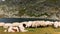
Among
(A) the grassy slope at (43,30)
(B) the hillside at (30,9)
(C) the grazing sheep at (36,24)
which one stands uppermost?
(B) the hillside at (30,9)

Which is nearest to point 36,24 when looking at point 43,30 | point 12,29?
point 43,30

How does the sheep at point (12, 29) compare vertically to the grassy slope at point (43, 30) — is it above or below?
above

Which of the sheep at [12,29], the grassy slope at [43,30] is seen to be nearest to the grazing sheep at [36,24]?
the grassy slope at [43,30]

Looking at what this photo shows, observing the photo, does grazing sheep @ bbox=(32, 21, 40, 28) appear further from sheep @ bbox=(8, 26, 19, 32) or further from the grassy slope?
sheep @ bbox=(8, 26, 19, 32)

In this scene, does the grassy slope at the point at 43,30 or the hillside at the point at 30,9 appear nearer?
the grassy slope at the point at 43,30

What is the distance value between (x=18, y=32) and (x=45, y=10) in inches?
11.9

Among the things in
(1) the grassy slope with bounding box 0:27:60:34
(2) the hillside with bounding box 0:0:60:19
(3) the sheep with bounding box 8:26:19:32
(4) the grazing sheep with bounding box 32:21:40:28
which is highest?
(2) the hillside with bounding box 0:0:60:19

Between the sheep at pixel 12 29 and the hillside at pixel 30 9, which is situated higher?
the hillside at pixel 30 9

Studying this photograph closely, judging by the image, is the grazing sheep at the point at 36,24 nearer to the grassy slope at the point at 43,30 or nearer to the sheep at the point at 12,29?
the grassy slope at the point at 43,30

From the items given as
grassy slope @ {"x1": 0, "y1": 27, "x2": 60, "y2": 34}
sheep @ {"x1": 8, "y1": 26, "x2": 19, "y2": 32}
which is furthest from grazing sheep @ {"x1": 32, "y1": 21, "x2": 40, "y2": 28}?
sheep @ {"x1": 8, "y1": 26, "x2": 19, "y2": 32}

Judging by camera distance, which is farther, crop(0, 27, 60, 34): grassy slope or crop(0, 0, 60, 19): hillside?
crop(0, 0, 60, 19): hillside

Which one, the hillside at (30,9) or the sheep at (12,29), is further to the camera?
the hillside at (30,9)

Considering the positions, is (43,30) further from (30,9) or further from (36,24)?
(30,9)

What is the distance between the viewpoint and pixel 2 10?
3.72 feet
